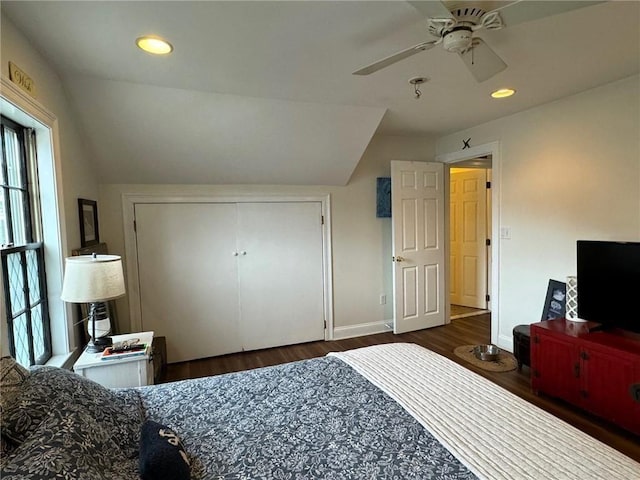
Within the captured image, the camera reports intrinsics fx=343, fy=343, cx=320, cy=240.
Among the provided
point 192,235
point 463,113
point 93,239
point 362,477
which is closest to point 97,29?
point 93,239

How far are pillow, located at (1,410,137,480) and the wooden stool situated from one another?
2.96 metres

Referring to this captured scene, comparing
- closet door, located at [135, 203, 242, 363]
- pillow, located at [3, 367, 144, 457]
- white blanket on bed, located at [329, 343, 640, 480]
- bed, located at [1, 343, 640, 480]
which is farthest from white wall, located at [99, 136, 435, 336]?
pillow, located at [3, 367, 144, 457]

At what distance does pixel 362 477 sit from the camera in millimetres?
1033

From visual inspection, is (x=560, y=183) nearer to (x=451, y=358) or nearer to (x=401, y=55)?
(x=451, y=358)

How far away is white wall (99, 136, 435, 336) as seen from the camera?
3939mm

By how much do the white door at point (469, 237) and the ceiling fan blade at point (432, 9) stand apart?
3984 mm

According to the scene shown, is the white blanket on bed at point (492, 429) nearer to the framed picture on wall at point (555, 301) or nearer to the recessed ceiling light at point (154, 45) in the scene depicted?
the framed picture on wall at point (555, 301)

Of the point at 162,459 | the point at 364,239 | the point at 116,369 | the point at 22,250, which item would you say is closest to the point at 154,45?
the point at 22,250

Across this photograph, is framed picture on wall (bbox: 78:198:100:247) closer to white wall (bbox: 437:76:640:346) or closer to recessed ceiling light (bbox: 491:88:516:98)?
recessed ceiling light (bbox: 491:88:516:98)

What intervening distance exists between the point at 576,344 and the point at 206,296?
3122 mm

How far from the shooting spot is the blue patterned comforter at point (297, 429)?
3.52 ft

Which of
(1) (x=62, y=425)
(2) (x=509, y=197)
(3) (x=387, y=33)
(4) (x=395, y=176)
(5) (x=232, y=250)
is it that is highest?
(3) (x=387, y=33)

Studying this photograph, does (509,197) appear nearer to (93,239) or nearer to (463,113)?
(463,113)

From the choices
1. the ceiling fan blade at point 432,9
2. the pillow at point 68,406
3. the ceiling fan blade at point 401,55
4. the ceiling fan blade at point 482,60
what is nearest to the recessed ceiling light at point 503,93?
the ceiling fan blade at point 482,60
